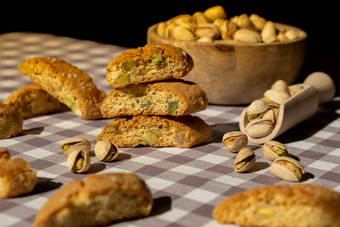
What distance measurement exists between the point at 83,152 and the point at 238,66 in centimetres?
103

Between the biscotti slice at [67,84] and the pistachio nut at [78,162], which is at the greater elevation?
the biscotti slice at [67,84]

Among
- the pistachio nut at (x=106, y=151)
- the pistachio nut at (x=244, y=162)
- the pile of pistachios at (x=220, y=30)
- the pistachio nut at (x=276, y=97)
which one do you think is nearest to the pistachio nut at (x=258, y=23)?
the pile of pistachios at (x=220, y=30)

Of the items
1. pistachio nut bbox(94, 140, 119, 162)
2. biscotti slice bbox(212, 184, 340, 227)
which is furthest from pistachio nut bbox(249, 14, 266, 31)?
biscotti slice bbox(212, 184, 340, 227)

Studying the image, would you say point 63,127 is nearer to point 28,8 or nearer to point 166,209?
point 166,209

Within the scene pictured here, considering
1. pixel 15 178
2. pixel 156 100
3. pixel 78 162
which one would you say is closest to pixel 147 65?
pixel 156 100

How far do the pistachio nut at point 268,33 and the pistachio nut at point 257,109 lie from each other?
55 centimetres

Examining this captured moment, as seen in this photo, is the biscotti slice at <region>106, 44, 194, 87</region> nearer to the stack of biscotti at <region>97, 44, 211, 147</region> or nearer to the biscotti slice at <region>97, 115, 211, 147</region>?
the stack of biscotti at <region>97, 44, 211, 147</region>

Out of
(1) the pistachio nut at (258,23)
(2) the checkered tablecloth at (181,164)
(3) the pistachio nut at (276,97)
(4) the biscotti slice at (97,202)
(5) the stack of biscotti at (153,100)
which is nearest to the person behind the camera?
(4) the biscotti slice at (97,202)

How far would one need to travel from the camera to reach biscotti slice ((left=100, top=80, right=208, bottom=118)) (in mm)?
2203

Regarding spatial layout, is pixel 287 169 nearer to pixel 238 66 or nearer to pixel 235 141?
pixel 235 141

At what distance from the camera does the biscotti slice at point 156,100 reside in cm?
220

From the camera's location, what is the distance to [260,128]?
2.31m

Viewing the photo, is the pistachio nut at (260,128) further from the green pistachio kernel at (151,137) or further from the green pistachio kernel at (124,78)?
the green pistachio kernel at (124,78)

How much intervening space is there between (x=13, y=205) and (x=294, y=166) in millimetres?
979
